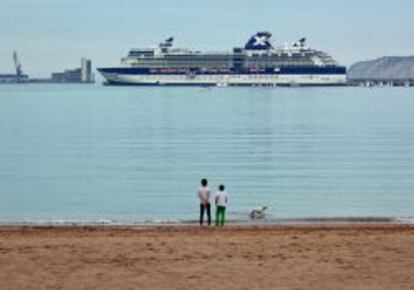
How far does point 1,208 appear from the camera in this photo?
29.2m

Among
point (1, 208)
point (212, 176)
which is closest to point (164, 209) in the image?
point (1, 208)

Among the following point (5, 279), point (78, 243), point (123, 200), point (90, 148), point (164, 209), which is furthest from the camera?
point (90, 148)

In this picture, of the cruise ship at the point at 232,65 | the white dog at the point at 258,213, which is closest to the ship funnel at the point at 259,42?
the cruise ship at the point at 232,65

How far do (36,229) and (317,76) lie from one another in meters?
175

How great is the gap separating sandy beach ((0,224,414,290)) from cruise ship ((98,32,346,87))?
164639 millimetres

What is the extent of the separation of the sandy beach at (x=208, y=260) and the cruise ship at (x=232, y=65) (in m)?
165

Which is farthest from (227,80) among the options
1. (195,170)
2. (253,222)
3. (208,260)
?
(208,260)

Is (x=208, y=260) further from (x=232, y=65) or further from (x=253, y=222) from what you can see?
(x=232, y=65)

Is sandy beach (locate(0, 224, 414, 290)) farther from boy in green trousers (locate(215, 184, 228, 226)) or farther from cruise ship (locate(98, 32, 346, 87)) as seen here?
cruise ship (locate(98, 32, 346, 87))

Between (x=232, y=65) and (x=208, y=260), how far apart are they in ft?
566

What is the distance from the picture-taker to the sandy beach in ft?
41.3

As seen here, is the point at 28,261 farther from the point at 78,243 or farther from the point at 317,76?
the point at 317,76

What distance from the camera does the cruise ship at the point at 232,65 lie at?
18262 cm

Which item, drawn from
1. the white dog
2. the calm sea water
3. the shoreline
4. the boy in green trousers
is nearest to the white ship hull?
the calm sea water
